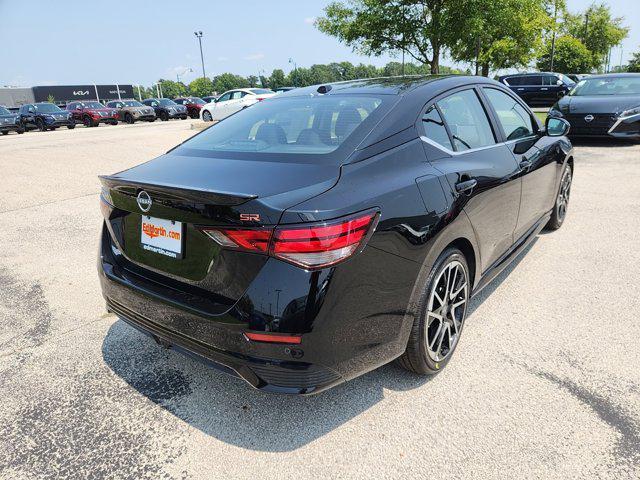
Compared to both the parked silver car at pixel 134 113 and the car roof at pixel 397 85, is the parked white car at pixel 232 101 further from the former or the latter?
the car roof at pixel 397 85

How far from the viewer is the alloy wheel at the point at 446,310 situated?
254 centimetres

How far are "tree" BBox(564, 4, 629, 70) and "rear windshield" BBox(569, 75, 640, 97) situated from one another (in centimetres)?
5204

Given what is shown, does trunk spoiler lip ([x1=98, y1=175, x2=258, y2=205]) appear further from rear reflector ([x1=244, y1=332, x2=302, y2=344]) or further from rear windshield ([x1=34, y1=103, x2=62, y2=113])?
rear windshield ([x1=34, y1=103, x2=62, y2=113])

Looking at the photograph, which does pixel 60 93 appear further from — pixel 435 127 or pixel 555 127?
pixel 435 127

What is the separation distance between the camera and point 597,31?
54719mm

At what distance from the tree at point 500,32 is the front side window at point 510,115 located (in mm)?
19286

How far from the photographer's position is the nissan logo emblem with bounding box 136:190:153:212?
7.15ft

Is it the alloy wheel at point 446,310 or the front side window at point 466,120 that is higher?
the front side window at point 466,120

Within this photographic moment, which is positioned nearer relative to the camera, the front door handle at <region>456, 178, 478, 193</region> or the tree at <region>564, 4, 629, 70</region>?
the front door handle at <region>456, 178, 478, 193</region>

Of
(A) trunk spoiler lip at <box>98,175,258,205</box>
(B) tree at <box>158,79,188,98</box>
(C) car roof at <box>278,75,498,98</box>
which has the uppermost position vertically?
(B) tree at <box>158,79,188,98</box>

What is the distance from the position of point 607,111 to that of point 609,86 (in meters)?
1.67

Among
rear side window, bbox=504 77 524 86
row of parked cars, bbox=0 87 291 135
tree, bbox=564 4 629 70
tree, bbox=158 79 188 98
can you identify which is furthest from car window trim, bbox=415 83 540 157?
tree, bbox=158 79 188 98

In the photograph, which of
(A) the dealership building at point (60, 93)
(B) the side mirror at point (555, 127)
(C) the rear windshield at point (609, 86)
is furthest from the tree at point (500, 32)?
(A) the dealership building at point (60, 93)

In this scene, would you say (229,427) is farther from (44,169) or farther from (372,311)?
Answer: (44,169)
